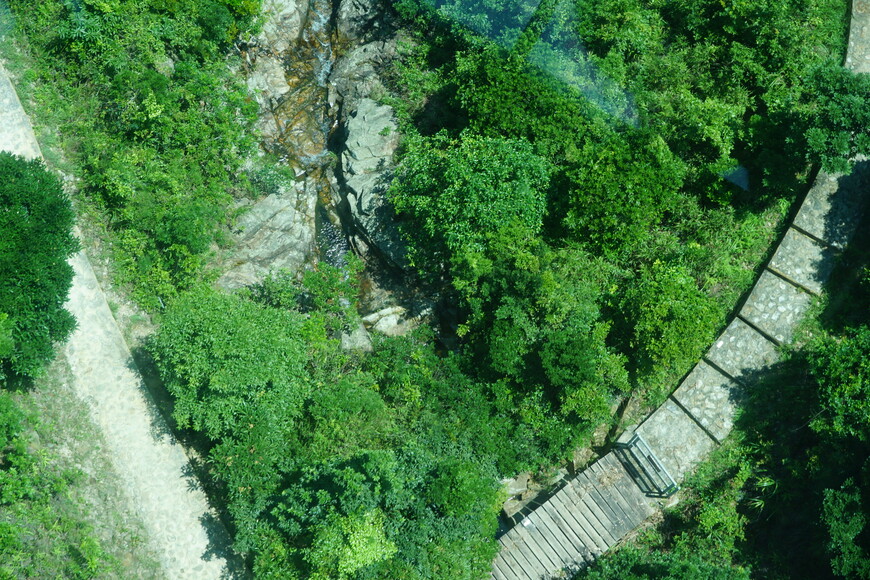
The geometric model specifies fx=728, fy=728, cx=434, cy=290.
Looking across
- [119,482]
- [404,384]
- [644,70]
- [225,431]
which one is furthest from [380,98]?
[119,482]

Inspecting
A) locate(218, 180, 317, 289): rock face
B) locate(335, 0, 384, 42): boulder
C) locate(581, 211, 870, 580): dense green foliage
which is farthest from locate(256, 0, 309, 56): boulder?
locate(581, 211, 870, 580): dense green foliage

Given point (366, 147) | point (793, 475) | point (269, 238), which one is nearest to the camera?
point (793, 475)

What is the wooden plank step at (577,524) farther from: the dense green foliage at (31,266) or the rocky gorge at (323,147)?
the dense green foliage at (31,266)

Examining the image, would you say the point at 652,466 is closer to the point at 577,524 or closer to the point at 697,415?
the point at 697,415

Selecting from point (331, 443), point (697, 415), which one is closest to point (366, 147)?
point (331, 443)

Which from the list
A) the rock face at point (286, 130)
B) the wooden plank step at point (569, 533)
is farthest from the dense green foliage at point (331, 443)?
the rock face at point (286, 130)

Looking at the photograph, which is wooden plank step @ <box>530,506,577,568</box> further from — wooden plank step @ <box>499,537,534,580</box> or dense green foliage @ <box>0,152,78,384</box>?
dense green foliage @ <box>0,152,78,384</box>
